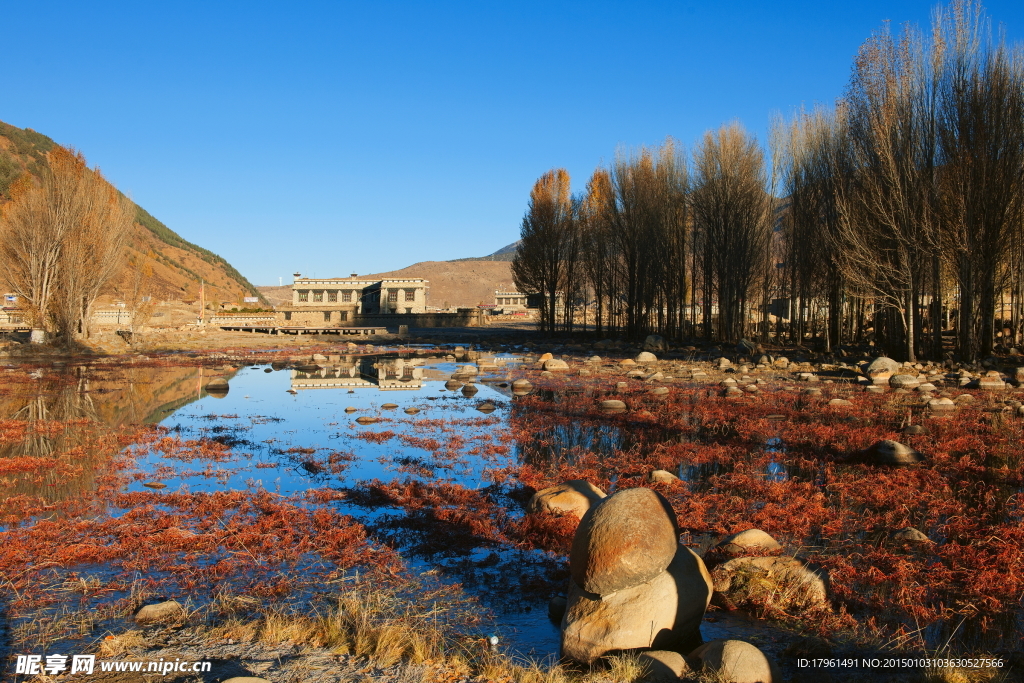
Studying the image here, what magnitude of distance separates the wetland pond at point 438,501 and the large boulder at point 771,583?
25 centimetres

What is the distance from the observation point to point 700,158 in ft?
127

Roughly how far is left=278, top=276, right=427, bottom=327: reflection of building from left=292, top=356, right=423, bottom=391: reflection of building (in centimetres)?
4149

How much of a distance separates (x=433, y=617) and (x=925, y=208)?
81.6 ft

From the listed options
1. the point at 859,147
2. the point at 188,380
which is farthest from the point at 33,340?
the point at 859,147

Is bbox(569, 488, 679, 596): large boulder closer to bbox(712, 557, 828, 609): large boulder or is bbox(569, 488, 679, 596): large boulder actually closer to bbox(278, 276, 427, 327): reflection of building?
bbox(712, 557, 828, 609): large boulder

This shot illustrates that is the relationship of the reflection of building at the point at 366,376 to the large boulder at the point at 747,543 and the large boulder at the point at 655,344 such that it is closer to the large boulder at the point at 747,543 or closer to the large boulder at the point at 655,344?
the large boulder at the point at 655,344

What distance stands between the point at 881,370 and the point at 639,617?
70.2 ft

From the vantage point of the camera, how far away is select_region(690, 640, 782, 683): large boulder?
451cm

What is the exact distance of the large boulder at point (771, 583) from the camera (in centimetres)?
609

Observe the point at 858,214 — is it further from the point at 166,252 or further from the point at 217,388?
the point at 166,252

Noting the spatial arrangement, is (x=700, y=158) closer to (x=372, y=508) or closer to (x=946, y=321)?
(x=946, y=321)

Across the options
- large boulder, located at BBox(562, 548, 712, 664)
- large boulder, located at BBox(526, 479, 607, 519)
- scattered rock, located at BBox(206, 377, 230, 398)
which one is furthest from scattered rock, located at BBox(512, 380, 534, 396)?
large boulder, located at BBox(562, 548, 712, 664)

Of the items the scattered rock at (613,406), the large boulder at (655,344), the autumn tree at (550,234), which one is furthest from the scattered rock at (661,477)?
the autumn tree at (550,234)

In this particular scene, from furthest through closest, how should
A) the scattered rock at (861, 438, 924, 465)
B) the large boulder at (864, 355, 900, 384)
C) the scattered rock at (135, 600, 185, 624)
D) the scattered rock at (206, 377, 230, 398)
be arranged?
the scattered rock at (206, 377, 230, 398) → the large boulder at (864, 355, 900, 384) → the scattered rock at (861, 438, 924, 465) → the scattered rock at (135, 600, 185, 624)
